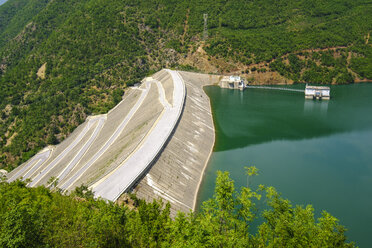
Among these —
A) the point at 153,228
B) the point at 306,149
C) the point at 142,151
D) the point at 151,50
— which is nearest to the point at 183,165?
the point at 142,151

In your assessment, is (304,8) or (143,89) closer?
(143,89)

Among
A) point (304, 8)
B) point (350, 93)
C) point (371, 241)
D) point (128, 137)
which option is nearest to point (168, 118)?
point (128, 137)

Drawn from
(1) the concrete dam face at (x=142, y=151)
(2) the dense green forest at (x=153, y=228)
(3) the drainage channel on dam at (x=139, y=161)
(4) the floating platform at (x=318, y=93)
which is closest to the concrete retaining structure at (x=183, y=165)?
(1) the concrete dam face at (x=142, y=151)

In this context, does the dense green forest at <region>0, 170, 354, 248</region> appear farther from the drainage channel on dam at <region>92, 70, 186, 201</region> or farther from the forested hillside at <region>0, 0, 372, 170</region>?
the forested hillside at <region>0, 0, 372, 170</region>

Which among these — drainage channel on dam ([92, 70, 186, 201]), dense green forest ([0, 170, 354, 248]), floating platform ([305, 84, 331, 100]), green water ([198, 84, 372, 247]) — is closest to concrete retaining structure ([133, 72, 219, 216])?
drainage channel on dam ([92, 70, 186, 201])

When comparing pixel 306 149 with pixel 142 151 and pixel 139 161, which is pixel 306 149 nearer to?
pixel 142 151

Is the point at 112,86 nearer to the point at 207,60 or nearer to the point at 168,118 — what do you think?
the point at 207,60
